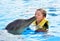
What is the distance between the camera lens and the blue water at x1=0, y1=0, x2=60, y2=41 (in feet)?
16.7

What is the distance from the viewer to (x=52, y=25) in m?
6.01

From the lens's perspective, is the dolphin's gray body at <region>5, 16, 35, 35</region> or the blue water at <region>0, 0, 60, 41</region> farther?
the dolphin's gray body at <region>5, 16, 35, 35</region>

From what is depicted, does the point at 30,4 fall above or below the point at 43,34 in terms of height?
above

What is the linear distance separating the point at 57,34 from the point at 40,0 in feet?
12.0

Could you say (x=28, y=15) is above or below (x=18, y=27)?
above

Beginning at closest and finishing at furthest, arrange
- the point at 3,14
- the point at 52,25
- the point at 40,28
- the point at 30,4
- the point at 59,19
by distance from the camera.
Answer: the point at 40,28 < the point at 52,25 < the point at 59,19 < the point at 3,14 < the point at 30,4

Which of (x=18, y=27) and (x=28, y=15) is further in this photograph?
(x=28, y=15)

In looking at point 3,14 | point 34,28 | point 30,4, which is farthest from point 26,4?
point 34,28

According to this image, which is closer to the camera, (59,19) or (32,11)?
(59,19)

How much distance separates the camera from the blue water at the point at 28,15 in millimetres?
5098

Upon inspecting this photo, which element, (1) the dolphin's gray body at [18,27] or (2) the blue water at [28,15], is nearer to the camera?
(2) the blue water at [28,15]

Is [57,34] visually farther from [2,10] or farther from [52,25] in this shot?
[2,10]

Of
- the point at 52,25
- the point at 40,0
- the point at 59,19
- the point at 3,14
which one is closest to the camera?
the point at 52,25

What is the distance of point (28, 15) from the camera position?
6816 mm
